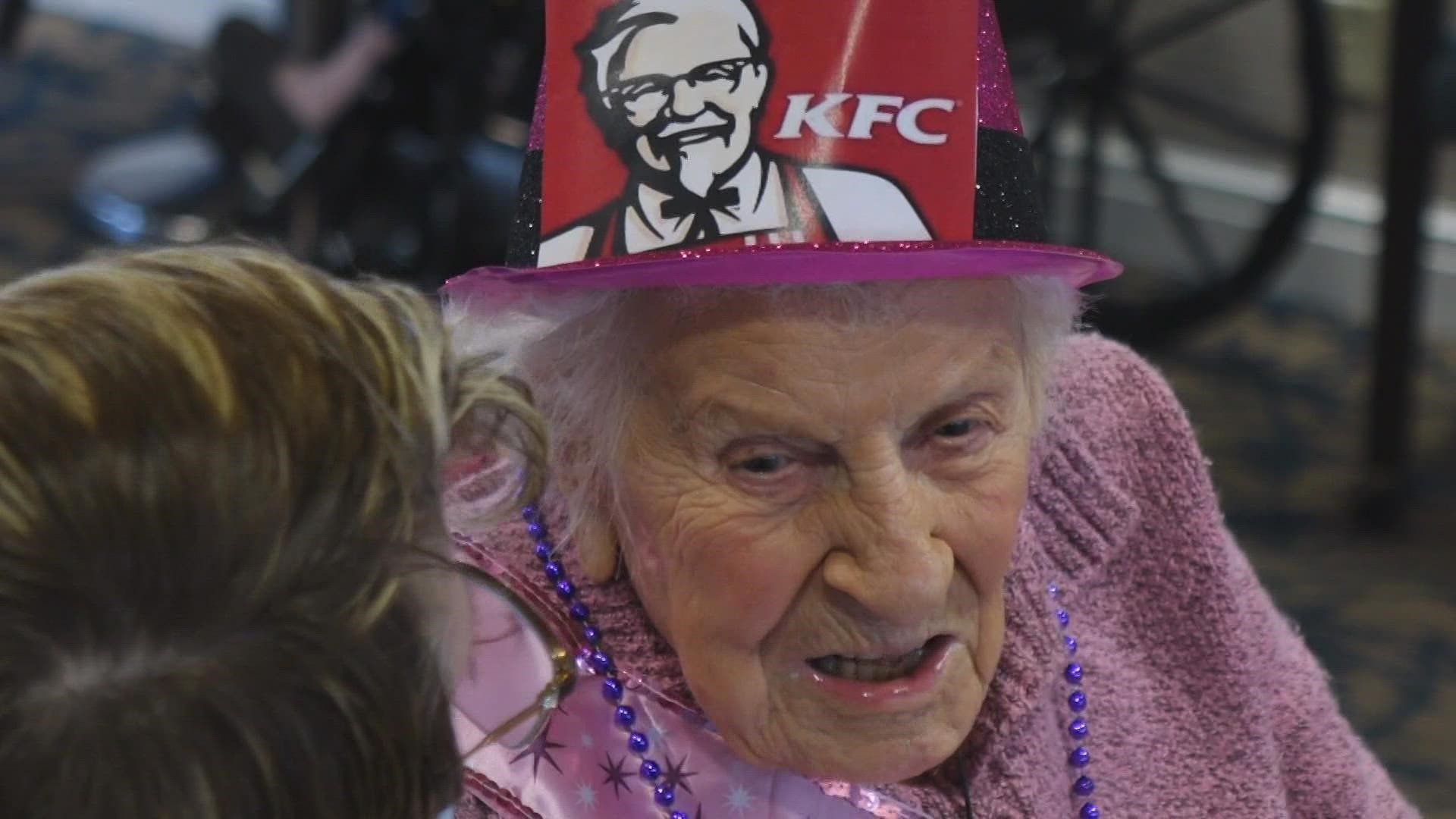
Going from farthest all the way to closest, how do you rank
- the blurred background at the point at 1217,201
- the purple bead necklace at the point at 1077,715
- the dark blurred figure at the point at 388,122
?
the dark blurred figure at the point at 388,122, the blurred background at the point at 1217,201, the purple bead necklace at the point at 1077,715

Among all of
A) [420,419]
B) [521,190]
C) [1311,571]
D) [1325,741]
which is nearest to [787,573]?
[521,190]

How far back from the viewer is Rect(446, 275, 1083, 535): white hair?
1021 millimetres

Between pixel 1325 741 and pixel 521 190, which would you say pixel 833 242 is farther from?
pixel 1325 741

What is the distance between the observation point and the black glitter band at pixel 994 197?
3.22ft

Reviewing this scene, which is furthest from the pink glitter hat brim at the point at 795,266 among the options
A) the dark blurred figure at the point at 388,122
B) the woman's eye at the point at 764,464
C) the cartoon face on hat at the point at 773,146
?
the dark blurred figure at the point at 388,122

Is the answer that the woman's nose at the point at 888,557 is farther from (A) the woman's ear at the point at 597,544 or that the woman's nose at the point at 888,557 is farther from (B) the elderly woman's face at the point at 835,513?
(A) the woman's ear at the point at 597,544

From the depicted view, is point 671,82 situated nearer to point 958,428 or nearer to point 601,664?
point 958,428

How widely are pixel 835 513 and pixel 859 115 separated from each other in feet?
0.74

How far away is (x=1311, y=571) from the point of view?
9.60 ft

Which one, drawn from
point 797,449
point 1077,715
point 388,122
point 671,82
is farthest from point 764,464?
point 388,122

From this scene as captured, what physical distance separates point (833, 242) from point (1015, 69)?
248 cm

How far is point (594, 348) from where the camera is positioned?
1041mm

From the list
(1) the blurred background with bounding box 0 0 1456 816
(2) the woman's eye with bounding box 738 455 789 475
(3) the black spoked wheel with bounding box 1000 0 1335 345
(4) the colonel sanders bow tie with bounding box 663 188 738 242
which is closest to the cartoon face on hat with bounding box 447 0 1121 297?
(4) the colonel sanders bow tie with bounding box 663 188 738 242

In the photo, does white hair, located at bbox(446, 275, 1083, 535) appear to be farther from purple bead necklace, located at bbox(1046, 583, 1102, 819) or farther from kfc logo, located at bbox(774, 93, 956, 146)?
purple bead necklace, located at bbox(1046, 583, 1102, 819)
